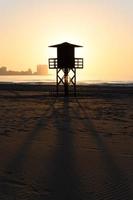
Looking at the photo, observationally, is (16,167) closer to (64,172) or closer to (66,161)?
(64,172)

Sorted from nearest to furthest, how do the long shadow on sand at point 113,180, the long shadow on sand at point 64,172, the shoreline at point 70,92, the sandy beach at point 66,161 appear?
Result: the long shadow on sand at point 113,180 < the long shadow on sand at point 64,172 < the sandy beach at point 66,161 < the shoreline at point 70,92

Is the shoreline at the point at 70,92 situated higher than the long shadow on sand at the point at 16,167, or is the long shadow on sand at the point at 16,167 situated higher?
the long shadow on sand at the point at 16,167

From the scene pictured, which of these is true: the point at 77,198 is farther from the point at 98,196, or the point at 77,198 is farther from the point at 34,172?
the point at 34,172

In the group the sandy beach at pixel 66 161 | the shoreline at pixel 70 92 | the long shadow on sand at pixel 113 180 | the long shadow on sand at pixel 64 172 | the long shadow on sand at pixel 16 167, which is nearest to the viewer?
the long shadow on sand at pixel 113 180

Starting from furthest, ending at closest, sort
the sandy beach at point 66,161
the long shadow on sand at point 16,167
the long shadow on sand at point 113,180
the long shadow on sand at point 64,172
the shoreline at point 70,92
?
the shoreline at point 70,92
the long shadow on sand at point 16,167
the sandy beach at point 66,161
the long shadow on sand at point 64,172
the long shadow on sand at point 113,180

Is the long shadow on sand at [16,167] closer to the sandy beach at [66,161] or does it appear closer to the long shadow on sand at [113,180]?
the sandy beach at [66,161]

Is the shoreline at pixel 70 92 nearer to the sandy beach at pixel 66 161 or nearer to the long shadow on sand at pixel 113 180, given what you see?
the sandy beach at pixel 66 161

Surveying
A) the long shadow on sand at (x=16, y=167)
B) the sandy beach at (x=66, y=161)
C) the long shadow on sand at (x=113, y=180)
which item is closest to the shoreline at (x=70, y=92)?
the sandy beach at (x=66, y=161)

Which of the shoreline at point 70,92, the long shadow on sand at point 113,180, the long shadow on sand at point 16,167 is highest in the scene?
the long shadow on sand at point 16,167

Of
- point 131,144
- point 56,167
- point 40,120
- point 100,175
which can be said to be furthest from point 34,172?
point 40,120

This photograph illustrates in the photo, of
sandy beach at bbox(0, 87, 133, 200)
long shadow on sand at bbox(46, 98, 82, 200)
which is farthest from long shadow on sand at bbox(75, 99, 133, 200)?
long shadow on sand at bbox(46, 98, 82, 200)

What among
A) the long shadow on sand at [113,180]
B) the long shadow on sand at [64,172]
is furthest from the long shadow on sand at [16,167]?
the long shadow on sand at [113,180]

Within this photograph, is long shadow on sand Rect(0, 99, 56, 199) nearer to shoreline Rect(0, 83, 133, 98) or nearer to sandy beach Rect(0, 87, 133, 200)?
sandy beach Rect(0, 87, 133, 200)

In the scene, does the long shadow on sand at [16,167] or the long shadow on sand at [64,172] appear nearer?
the long shadow on sand at [64,172]
